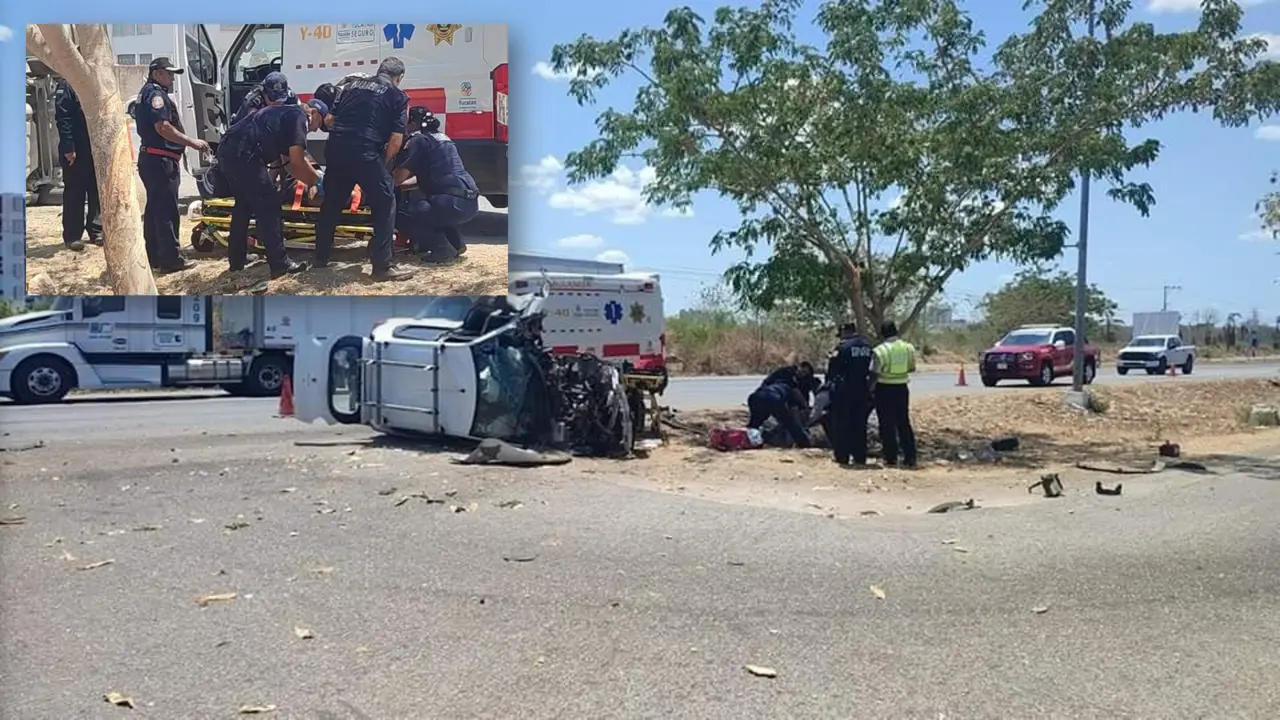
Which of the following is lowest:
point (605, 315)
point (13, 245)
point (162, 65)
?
point (605, 315)

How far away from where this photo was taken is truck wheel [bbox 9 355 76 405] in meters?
22.0

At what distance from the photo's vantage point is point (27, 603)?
21.0 feet

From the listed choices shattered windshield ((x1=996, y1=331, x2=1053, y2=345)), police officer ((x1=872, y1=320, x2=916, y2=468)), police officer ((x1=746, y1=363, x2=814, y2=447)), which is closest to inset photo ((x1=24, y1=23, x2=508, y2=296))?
police officer ((x1=746, y1=363, x2=814, y2=447))

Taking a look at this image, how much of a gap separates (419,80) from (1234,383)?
920 inches

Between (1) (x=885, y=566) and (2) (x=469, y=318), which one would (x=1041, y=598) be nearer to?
(1) (x=885, y=566)

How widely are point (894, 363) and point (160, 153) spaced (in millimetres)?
12634

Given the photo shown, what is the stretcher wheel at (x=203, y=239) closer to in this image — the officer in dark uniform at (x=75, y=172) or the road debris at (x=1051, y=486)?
the officer in dark uniform at (x=75, y=172)

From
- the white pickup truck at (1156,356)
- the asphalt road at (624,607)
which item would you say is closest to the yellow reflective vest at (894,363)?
the asphalt road at (624,607)

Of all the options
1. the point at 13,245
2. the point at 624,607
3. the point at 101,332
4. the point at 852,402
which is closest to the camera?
the point at 624,607

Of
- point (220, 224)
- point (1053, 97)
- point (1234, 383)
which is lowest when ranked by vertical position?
point (1234, 383)

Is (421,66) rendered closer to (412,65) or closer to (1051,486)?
(412,65)

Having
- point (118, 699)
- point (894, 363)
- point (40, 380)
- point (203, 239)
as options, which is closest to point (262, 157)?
point (203, 239)

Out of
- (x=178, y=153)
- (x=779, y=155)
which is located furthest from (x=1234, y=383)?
(x=178, y=153)

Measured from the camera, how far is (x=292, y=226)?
768 inches
